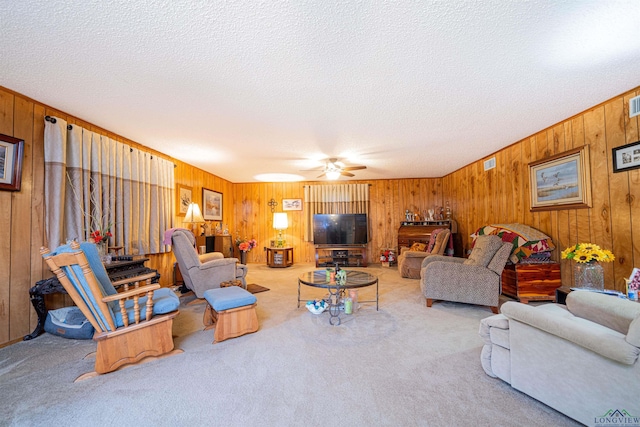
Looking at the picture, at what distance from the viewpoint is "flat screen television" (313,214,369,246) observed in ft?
21.6

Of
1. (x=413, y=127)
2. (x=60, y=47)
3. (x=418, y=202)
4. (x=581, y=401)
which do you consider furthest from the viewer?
(x=418, y=202)

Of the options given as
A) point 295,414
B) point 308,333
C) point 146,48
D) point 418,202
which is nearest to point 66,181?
point 146,48

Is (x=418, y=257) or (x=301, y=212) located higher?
(x=301, y=212)

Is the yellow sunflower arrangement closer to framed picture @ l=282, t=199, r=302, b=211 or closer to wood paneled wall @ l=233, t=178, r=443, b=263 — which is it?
wood paneled wall @ l=233, t=178, r=443, b=263

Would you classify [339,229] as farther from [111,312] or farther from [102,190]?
[111,312]

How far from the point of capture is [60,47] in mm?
1777

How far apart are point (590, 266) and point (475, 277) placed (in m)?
1.01

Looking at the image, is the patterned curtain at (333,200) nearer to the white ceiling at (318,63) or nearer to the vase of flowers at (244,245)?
the vase of flowers at (244,245)

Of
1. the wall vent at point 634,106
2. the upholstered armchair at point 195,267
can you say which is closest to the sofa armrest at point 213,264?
the upholstered armchair at point 195,267

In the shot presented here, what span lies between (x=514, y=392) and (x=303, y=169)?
4735mm

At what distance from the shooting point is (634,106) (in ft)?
8.03

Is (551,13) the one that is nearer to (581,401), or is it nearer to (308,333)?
(581,401)

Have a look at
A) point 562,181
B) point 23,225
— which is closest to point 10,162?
point 23,225

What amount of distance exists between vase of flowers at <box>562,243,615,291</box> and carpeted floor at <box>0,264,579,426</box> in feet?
3.25
